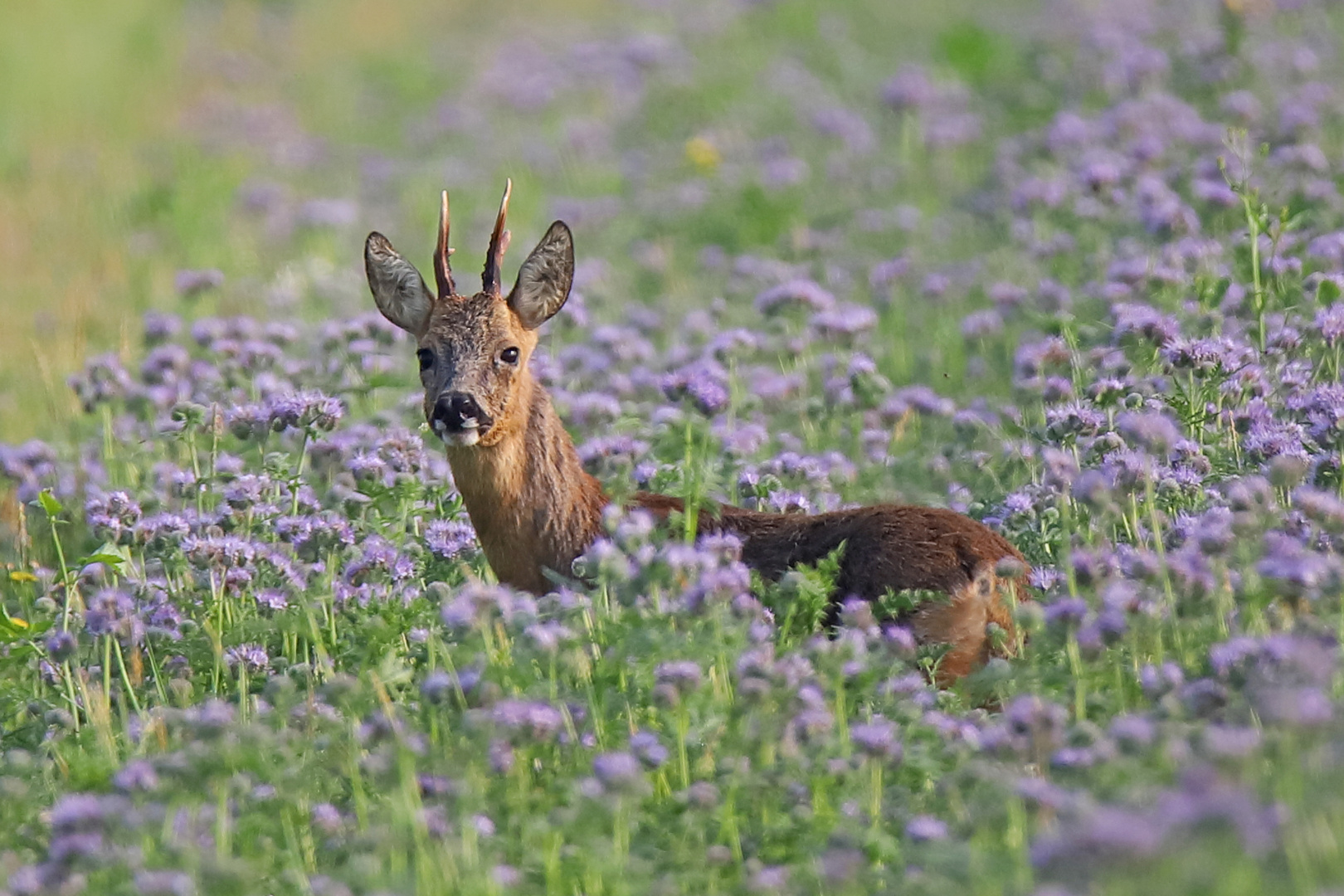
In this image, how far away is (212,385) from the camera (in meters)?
8.15

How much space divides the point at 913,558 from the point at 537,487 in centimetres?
139

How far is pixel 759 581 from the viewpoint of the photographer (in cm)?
521

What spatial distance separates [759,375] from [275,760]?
4418 mm

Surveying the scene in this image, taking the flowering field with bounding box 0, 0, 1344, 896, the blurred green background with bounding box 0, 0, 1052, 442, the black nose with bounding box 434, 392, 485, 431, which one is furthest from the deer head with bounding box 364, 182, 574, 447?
the blurred green background with bounding box 0, 0, 1052, 442

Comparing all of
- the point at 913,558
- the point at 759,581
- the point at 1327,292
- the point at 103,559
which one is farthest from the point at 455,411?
the point at 1327,292

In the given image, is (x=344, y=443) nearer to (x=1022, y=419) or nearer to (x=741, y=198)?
(x=1022, y=419)

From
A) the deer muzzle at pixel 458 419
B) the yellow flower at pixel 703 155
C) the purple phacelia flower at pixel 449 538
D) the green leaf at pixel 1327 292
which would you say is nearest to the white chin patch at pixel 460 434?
the deer muzzle at pixel 458 419

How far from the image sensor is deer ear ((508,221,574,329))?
7117 mm

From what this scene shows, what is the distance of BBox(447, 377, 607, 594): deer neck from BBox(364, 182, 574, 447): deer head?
3.2 inches

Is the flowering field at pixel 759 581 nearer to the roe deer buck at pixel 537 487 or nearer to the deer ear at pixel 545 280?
A: the roe deer buck at pixel 537 487

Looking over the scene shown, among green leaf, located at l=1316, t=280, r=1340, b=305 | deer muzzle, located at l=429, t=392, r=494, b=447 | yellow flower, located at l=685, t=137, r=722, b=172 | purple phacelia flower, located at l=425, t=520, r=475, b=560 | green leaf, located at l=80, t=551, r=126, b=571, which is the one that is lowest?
purple phacelia flower, located at l=425, t=520, r=475, b=560

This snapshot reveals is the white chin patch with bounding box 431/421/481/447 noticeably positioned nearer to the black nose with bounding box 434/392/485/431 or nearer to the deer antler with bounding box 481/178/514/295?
the black nose with bounding box 434/392/485/431

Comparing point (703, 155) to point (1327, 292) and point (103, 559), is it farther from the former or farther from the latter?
point (103, 559)

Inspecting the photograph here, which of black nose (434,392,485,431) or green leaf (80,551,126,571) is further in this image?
black nose (434,392,485,431)
